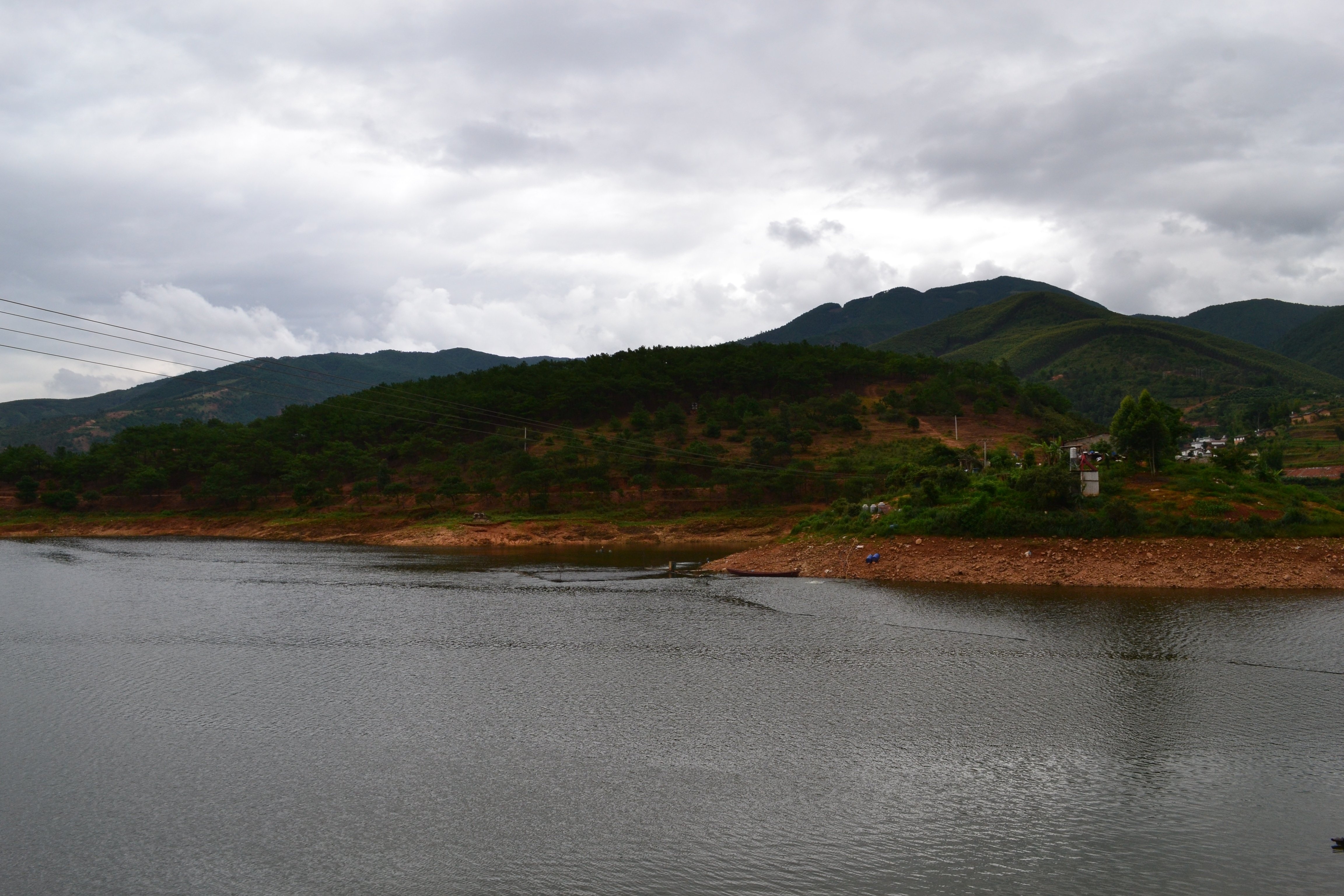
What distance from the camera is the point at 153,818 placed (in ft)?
56.1

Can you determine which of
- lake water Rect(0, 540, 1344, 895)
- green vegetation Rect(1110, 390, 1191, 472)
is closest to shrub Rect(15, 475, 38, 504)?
lake water Rect(0, 540, 1344, 895)

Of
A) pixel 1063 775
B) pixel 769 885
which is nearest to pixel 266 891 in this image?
pixel 769 885

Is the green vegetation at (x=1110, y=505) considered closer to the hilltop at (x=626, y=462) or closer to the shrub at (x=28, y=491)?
the hilltop at (x=626, y=462)

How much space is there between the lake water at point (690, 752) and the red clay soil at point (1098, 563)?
2.99 m

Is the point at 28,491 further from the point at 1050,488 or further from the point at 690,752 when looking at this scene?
the point at 1050,488

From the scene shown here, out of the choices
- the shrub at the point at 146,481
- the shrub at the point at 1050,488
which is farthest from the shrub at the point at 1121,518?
the shrub at the point at 146,481

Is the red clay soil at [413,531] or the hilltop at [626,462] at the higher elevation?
the hilltop at [626,462]

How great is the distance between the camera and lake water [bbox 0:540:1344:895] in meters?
14.7

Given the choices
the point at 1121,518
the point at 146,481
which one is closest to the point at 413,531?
the point at 146,481

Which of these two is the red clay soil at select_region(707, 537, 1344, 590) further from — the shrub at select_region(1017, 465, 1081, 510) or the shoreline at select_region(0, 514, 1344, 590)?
the shrub at select_region(1017, 465, 1081, 510)

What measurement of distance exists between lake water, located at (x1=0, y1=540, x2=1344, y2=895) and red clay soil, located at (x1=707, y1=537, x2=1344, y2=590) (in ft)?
9.80

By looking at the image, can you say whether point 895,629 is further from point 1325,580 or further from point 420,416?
point 420,416

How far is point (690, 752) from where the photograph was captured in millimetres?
19953

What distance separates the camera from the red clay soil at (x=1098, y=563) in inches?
1601
